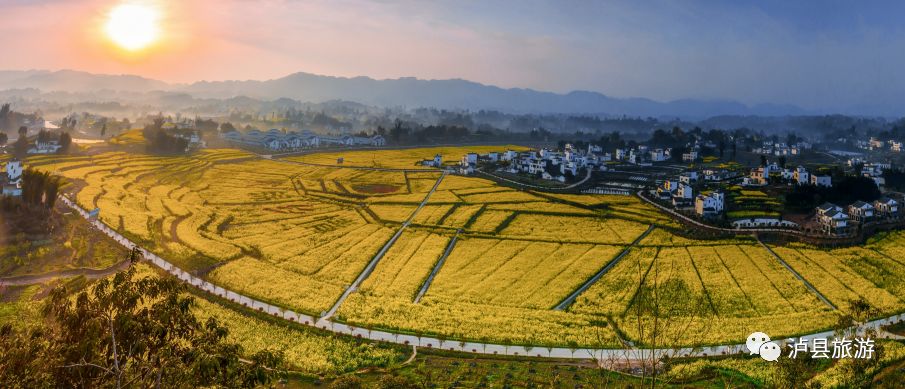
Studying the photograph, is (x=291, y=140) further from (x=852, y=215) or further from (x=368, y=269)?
(x=852, y=215)

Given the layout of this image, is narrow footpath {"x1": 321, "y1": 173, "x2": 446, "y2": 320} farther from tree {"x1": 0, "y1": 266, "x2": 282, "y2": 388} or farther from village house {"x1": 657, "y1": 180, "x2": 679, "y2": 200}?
village house {"x1": 657, "y1": 180, "x2": 679, "y2": 200}

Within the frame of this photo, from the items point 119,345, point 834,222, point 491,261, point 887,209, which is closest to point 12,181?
point 491,261

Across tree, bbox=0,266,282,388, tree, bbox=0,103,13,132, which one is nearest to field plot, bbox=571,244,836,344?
tree, bbox=0,266,282,388

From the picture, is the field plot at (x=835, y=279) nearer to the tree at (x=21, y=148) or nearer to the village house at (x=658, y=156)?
the village house at (x=658, y=156)

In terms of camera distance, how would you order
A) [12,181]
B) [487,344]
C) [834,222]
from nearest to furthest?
[487,344], [834,222], [12,181]

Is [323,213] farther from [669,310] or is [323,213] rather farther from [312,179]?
[669,310]

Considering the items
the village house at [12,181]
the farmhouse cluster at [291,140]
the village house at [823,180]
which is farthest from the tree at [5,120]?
the village house at [823,180]
